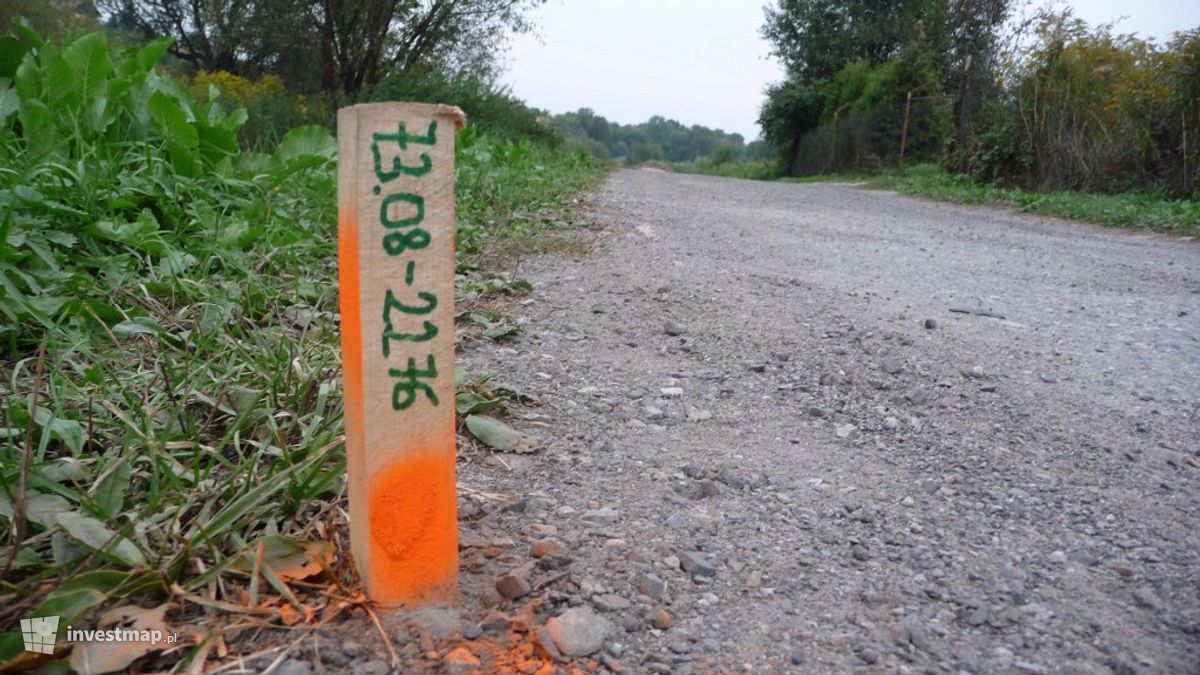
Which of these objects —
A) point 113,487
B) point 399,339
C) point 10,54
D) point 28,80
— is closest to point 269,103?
point 10,54

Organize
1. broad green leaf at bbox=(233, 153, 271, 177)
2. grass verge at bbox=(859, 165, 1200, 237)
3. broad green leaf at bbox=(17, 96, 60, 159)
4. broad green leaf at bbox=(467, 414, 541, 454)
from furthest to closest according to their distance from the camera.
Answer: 1. grass verge at bbox=(859, 165, 1200, 237)
2. broad green leaf at bbox=(233, 153, 271, 177)
3. broad green leaf at bbox=(17, 96, 60, 159)
4. broad green leaf at bbox=(467, 414, 541, 454)

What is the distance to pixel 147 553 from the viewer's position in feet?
4.51

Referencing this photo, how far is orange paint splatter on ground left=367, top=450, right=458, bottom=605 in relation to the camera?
1.29 meters

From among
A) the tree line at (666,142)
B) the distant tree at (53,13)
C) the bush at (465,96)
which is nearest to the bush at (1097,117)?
the bush at (465,96)

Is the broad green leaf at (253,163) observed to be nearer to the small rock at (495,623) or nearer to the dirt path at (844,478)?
the dirt path at (844,478)

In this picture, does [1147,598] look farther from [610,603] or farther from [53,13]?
[53,13]

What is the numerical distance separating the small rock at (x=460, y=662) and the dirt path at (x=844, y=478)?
0.02 m

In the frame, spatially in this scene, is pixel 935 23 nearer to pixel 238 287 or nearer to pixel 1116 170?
pixel 1116 170

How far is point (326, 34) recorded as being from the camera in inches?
553

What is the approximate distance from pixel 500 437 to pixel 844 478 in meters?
0.80

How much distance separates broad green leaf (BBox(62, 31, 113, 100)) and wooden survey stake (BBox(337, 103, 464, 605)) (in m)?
2.63

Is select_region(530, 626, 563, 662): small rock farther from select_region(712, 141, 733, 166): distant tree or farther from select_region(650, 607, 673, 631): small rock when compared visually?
select_region(712, 141, 733, 166): distant tree

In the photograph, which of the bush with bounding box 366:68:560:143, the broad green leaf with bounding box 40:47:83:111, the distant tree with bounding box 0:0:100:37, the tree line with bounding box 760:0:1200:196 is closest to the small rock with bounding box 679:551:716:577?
the broad green leaf with bounding box 40:47:83:111

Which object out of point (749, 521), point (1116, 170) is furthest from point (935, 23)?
point (749, 521)
